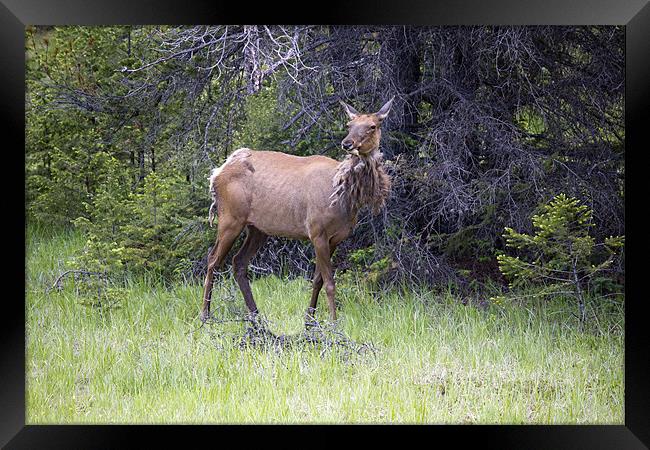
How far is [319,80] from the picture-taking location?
743cm

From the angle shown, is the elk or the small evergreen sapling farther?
the small evergreen sapling

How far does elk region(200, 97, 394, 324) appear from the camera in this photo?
5.85 meters

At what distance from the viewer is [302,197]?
617 cm

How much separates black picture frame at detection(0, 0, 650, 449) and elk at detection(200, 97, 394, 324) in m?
1.24

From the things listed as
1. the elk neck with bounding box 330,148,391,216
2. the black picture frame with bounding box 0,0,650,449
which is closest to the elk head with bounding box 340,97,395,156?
the elk neck with bounding box 330,148,391,216

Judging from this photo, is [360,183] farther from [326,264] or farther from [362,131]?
[326,264]

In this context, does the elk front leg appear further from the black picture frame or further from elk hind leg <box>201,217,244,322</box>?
the black picture frame
